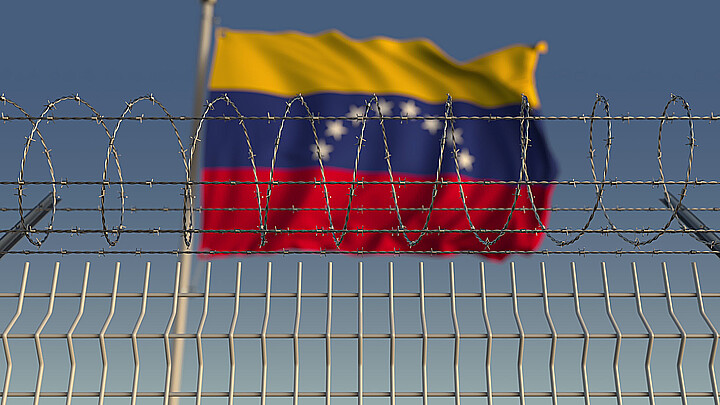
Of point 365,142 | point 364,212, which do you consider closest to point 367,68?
point 365,142

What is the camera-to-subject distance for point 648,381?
5.21 metres

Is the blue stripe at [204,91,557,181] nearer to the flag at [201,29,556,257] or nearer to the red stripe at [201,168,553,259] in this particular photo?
the flag at [201,29,556,257]

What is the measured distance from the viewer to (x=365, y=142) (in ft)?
34.7

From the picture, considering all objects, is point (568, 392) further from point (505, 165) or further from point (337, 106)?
point (337, 106)

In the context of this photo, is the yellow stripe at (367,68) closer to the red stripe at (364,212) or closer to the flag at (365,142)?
the flag at (365,142)

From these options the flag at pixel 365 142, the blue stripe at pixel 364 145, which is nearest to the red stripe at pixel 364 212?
the flag at pixel 365 142

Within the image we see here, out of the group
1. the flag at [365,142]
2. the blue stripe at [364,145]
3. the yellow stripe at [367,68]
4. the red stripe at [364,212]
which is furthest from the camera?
the yellow stripe at [367,68]

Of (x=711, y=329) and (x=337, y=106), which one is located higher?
(x=337, y=106)

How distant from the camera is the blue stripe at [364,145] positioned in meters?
10.4

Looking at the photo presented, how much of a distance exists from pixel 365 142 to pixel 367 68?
175 cm

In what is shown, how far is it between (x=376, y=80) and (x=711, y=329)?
7360mm

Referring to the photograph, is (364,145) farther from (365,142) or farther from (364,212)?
(364,212)

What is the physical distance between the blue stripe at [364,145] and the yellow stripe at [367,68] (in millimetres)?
361

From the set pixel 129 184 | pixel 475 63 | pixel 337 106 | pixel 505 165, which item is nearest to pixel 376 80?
pixel 337 106
